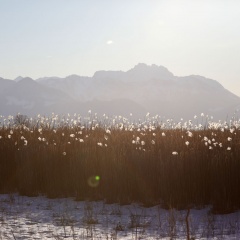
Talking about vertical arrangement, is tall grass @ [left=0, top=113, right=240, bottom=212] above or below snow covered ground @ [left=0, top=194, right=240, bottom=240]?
above

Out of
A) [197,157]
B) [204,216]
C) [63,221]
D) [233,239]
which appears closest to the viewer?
[233,239]

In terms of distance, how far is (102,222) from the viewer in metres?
7.04

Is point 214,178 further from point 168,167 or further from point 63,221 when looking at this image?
point 63,221

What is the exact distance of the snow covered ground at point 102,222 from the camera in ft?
20.2

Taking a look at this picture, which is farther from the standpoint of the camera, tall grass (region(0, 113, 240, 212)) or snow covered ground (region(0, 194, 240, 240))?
tall grass (region(0, 113, 240, 212))

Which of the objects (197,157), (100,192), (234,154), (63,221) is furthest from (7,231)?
(234,154)

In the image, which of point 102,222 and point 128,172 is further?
point 128,172

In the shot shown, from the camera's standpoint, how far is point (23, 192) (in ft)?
31.3

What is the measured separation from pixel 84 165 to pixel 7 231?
3.57m

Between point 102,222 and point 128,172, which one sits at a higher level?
point 128,172

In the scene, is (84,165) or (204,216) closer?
(204,216)

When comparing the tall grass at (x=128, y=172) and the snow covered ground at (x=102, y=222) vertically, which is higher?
the tall grass at (x=128, y=172)

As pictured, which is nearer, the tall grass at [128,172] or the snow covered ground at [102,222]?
the snow covered ground at [102,222]

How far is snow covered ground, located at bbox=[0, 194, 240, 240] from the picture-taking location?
6.14 metres
